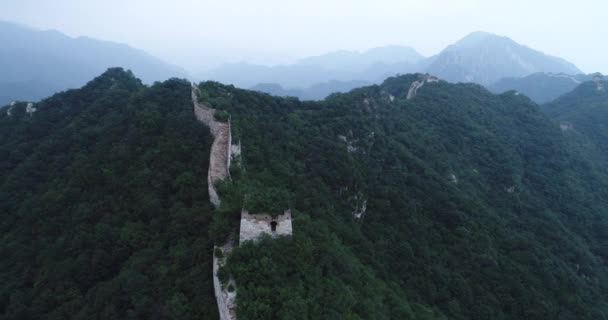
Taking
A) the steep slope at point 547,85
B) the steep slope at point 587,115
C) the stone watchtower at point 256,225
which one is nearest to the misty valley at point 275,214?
the stone watchtower at point 256,225

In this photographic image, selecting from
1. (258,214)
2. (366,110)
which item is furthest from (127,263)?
(366,110)

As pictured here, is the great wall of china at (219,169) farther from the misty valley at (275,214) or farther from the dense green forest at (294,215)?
the dense green forest at (294,215)

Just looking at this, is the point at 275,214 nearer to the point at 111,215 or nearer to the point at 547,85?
the point at 111,215

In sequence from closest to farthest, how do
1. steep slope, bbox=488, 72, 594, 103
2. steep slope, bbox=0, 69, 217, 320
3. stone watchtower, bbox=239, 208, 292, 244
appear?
stone watchtower, bbox=239, 208, 292, 244 → steep slope, bbox=0, 69, 217, 320 → steep slope, bbox=488, 72, 594, 103

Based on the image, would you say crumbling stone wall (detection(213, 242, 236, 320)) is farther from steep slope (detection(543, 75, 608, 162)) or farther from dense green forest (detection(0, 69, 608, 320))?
steep slope (detection(543, 75, 608, 162))

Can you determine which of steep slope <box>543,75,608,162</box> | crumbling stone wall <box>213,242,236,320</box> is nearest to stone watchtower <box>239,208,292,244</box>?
crumbling stone wall <box>213,242,236,320</box>

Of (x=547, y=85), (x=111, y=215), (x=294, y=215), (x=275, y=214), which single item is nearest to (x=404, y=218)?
(x=294, y=215)

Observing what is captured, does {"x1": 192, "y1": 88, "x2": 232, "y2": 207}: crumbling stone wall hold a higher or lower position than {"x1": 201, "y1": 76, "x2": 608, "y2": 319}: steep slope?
higher
